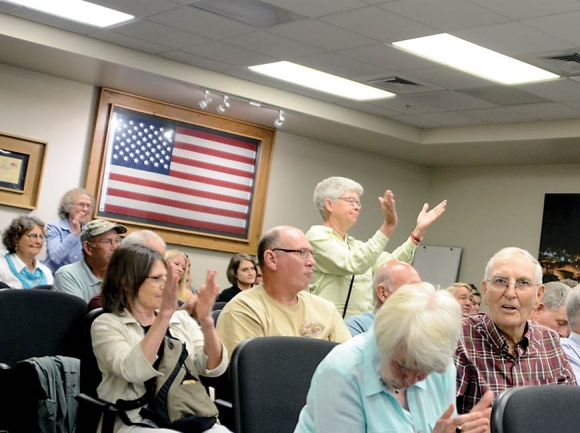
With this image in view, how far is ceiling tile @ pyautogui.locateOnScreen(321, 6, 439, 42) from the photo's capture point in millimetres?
5449

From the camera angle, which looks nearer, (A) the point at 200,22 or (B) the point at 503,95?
(A) the point at 200,22

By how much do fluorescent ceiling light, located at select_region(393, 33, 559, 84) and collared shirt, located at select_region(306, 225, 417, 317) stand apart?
85.2 inches

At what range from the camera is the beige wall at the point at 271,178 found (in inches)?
298

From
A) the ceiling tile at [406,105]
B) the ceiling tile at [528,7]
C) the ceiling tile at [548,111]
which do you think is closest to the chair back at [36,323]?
the ceiling tile at [528,7]

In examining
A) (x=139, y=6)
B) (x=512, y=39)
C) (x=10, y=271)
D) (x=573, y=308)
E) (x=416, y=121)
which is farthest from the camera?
(x=416, y=121)

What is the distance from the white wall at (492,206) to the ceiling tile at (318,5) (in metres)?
4.69

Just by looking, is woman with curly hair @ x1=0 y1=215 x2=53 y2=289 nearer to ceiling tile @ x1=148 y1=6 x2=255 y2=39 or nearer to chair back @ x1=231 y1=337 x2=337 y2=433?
ceiling tile @ x1=148 y1=6 x2=255 y2=39

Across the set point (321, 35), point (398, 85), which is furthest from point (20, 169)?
point (398, 85)

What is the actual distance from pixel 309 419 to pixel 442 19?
13.0 feet

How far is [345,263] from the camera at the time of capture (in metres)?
4.10

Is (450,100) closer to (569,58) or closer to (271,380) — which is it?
(569,58)

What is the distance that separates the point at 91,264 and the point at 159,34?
259 cm

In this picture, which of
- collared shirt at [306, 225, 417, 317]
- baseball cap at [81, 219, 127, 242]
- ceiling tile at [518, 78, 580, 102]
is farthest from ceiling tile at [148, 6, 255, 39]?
ceiling tile at [518, 78, 580, 102]

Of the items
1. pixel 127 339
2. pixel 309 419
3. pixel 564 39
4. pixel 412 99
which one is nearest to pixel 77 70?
pixel 412 99
